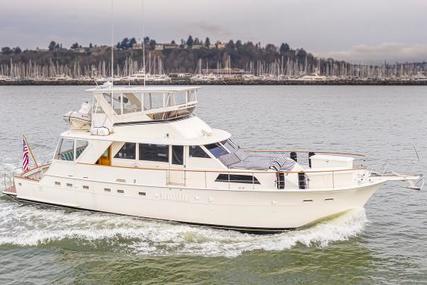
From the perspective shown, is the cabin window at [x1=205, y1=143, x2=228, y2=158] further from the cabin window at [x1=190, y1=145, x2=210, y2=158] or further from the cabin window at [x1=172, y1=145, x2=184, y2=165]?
the cabin window at [x1=172, y1=145, x2=184, y2=165]

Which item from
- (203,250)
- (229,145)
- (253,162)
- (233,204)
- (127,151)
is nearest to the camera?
(203,250)

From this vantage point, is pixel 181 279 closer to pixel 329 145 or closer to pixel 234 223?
pixel 234 223

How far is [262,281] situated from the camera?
12.1 m

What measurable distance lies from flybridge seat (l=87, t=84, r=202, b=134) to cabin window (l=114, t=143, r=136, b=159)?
777 millimetres

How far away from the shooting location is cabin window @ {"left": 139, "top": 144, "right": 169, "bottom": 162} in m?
14.9

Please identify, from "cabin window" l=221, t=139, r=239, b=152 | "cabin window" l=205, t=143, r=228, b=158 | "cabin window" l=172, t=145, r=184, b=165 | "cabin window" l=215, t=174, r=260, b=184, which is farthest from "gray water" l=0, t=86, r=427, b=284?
"cabin window" l=221, t=139, r=239, b=152

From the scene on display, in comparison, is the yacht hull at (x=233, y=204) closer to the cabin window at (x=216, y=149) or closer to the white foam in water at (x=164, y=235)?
the white foam in water at (x=164, y=235)

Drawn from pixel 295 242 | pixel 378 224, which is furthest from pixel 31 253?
pixel 378 224

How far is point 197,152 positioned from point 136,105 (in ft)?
9.38

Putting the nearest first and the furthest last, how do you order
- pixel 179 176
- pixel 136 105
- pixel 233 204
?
pixel 233 204, pixel 179 176, pixel 136 105

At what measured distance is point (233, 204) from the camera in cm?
1386

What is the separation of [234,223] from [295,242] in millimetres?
1811

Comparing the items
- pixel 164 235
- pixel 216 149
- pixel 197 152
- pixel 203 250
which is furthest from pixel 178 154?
pixel 203 250

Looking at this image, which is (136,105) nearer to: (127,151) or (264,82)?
(127,151)
